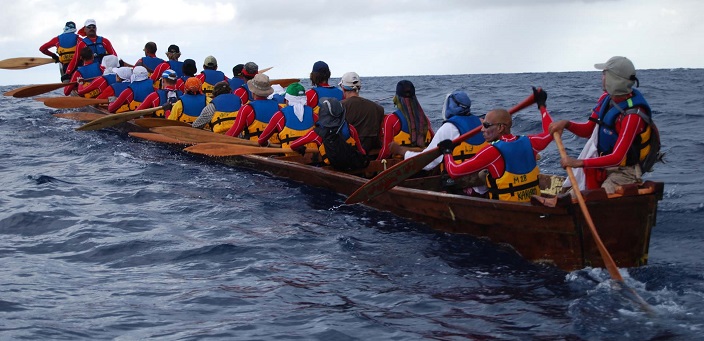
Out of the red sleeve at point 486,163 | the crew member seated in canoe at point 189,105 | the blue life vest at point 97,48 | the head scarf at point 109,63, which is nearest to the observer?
the red sleeve at point 486,163

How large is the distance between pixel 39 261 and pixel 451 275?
430 cm

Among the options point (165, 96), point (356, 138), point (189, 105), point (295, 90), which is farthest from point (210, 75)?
point (356, 138)

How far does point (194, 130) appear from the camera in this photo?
580 inches

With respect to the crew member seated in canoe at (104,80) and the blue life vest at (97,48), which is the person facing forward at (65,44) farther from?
the crew member seated in canoe at (104,80)

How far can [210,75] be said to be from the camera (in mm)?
19375

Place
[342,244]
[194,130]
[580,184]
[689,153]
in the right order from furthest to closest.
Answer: [689,153] → [194,130] → [342,244] → [580,184]

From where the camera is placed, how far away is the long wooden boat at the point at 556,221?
26.1ft

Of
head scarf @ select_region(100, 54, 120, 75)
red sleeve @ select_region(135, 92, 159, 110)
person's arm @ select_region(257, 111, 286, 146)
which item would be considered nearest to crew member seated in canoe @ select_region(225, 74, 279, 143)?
person's arm @ select_region(257, 111, 286, 146)

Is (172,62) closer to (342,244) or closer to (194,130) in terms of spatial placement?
(194,130)

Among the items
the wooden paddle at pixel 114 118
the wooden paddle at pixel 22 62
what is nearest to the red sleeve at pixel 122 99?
the wooden paddle at pixel 114 118

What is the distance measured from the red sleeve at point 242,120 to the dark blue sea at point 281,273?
81cm

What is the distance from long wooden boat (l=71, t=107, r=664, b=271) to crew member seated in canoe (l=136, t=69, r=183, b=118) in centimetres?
912

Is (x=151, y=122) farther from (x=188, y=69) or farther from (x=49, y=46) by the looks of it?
(x=49, y=46)

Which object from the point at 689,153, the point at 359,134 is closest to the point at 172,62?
the point at 359,134
